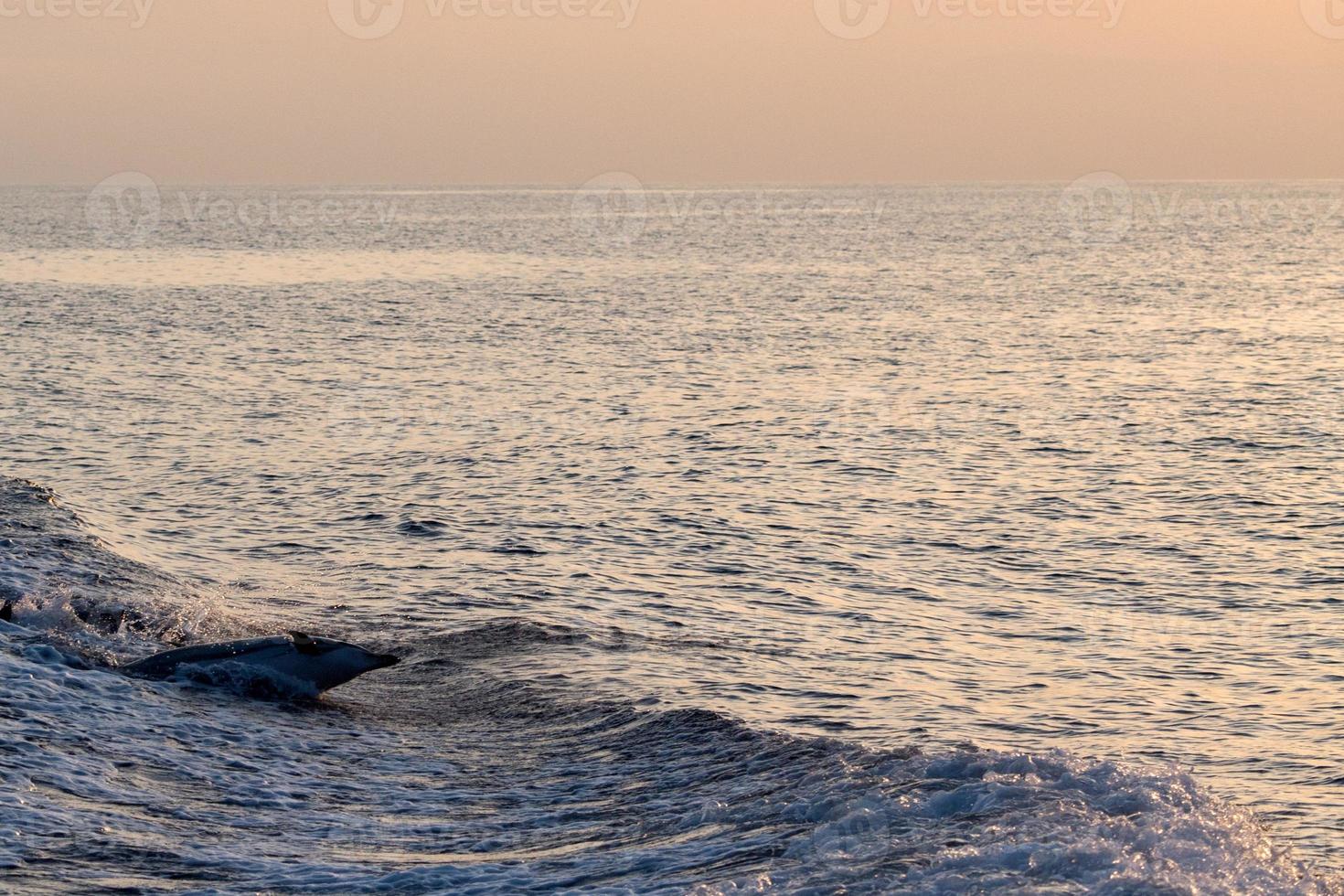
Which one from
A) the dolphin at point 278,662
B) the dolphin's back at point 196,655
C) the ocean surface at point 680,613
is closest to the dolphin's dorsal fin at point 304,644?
the dolphin at point 278,662

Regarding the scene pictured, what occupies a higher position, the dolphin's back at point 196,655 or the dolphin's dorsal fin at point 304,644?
the dolphin's dorsal fin at point 304,644

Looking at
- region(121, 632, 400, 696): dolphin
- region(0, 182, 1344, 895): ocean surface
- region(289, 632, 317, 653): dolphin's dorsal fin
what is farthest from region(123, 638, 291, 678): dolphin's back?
region(0, 182, 1344, 895): ocean surface

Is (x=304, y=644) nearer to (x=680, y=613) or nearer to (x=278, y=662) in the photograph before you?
(x=278, y=662)

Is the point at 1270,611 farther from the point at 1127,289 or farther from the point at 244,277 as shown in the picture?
the point at 244,277

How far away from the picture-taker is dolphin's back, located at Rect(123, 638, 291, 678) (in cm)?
1680

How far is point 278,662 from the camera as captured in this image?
16828 millimetres

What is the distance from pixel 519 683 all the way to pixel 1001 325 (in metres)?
54.8

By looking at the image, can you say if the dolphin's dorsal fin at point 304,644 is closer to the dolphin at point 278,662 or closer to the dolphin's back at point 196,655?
the dolphin at point 278,662

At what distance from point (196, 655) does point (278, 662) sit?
43.3 inches

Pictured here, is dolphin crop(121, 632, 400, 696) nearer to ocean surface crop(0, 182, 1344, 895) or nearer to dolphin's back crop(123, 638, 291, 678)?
dolphin's back crop(123, 638, 291, 678)

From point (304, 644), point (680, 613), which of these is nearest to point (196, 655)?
point (304, 644)

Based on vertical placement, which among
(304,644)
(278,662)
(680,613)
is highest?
(304,644)

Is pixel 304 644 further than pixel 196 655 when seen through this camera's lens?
No

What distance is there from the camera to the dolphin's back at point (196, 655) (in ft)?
55.1
